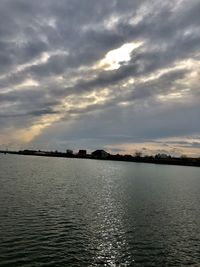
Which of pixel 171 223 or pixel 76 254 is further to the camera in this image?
pixel 171 223

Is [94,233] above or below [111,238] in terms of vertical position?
above

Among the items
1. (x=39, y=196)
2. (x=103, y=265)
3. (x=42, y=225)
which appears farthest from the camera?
(x=39, y=196)

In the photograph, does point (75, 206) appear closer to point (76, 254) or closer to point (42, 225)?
point (42, 225)

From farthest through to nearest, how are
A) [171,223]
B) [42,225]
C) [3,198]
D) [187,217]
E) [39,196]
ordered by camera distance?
[39,196], [3,198], [187,217], [171,223], [42,225]

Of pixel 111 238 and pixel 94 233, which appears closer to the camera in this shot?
pixel 111 238

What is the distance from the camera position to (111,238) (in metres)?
38.5

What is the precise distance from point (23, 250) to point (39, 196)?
3419cm

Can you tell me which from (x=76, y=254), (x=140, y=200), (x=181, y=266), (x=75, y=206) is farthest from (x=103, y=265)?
(x=140, y=200)

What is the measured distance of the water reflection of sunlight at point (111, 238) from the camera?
31.2 metres

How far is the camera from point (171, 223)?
48.7 metres

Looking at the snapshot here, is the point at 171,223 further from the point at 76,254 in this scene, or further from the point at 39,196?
the point at 39,196

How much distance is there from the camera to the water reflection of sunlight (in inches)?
1230

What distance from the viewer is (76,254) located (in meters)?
32.2

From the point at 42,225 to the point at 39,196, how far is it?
80.1ft
